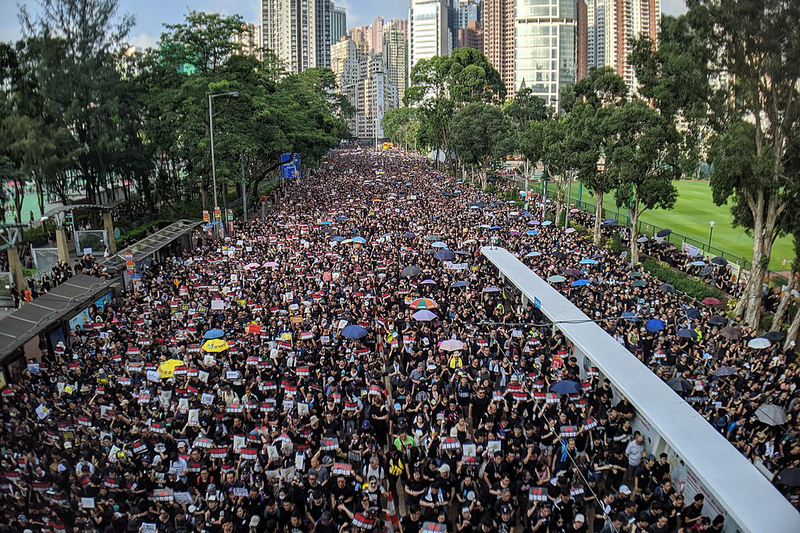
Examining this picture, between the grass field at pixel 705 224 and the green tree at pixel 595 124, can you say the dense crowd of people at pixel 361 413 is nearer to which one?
the green tree at pixel 595 124

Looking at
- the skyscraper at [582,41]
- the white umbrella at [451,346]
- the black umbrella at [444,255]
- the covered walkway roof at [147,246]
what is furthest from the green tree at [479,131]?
the skyscraper at [582,41]

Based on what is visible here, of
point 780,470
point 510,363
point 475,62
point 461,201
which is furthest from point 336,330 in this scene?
point 475,62

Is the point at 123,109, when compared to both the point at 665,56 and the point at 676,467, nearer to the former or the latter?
the point at 665,56

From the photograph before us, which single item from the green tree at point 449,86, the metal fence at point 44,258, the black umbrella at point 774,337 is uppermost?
the green tree at point 449,86

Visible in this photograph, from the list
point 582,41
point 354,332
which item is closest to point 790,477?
point 354,332

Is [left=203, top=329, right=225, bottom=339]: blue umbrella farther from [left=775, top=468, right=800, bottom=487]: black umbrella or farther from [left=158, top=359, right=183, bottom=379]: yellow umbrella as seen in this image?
[left=775, top=468, right=800, bottom=487]: black umbrella

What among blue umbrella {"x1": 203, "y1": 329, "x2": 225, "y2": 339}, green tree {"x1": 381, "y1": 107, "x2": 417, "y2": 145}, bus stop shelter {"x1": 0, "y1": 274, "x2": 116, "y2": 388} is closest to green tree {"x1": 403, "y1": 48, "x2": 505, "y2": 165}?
bus stop shelter {"x1": 0, "y1": 274, "x2": 116, "y2": 388}

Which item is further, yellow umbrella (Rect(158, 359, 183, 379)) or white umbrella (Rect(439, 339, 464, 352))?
white umbrella (Rect(439, 339, 464, 352))
